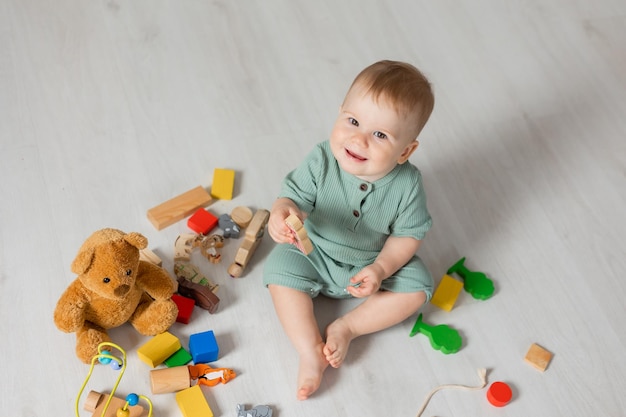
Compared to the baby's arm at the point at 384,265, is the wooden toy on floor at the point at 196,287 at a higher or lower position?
lower

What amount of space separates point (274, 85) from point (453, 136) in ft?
1.34

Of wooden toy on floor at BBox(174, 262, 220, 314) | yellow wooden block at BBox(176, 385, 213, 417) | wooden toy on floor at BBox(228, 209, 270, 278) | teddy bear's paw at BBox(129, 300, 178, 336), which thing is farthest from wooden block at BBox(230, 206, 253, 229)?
yellow wooden block at BBox(176, 385, 213, 417)

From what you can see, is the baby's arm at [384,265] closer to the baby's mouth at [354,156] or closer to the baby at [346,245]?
the baby at [346,245]

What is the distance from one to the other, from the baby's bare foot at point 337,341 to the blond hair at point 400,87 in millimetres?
360

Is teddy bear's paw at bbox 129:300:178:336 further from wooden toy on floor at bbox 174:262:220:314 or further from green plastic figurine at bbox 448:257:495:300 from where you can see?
green plastic figurine at bbox 448:257:495:300

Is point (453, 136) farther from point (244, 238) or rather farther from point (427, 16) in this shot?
point (244, 238)

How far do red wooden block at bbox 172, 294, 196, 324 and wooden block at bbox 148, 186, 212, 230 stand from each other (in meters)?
0.17

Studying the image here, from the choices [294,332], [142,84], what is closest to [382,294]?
[294,332]

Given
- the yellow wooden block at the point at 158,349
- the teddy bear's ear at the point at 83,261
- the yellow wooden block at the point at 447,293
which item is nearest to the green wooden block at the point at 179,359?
the yellow wooden block at the point at 158,349

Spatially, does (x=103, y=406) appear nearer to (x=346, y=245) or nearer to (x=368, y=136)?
(x=346, y=245)

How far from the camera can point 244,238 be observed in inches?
51.7

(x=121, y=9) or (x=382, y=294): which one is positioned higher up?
(x=121, y=9)

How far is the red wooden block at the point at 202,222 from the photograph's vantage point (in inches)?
51.4

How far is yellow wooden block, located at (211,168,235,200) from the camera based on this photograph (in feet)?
4.47
